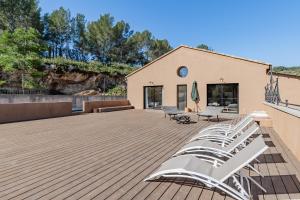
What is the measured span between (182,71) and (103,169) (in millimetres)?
14761

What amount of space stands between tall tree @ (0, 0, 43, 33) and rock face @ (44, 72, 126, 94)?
9821 millimetres

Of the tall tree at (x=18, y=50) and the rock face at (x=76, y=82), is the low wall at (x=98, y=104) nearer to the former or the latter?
the tall tree at (x=18, y=50)

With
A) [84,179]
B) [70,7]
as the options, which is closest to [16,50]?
[70,7]

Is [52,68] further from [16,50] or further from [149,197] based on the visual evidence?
[149,197]

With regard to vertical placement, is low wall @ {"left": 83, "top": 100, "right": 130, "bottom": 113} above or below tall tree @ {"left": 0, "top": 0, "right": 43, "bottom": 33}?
below

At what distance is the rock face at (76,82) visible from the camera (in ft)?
106

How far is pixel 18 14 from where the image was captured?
111 ft

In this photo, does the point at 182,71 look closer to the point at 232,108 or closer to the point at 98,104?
the point at 232,108

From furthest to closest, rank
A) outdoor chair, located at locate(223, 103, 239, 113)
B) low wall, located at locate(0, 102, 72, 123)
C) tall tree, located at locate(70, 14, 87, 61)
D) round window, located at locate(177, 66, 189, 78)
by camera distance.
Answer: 1. tall tree, located at locate(70, 14, 87, 61)
2. round window, located at locate(177, 66, 189, 78)
3. outdoor chair, located at locate(223, 103, 239, 113)
4. low wall, located at locate(0, 102, 72, 123)

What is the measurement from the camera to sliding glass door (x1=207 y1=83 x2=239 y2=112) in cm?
1612

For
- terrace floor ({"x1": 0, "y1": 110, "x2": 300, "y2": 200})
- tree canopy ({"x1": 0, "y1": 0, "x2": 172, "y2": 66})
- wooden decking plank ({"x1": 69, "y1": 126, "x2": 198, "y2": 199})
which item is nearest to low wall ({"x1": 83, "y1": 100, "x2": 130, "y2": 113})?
terrace floor ({"x1": 0, "y1": 110, "x2": 300, "y2": 200})

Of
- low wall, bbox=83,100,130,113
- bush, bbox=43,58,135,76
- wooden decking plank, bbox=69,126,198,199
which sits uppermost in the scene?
bush, bbox=43,58,135,76

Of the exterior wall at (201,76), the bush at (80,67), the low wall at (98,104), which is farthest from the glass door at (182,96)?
the bush at (80,67)

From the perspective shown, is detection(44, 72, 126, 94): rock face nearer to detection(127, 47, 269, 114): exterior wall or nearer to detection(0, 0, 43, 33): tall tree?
detection(0, 0, 43, 33): tall tree
